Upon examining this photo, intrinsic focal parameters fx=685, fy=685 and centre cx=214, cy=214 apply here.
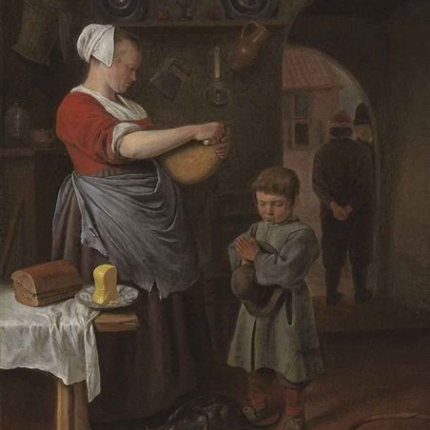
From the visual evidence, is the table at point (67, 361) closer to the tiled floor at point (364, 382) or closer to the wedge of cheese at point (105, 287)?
the wedge of cheese at point (105, 287)

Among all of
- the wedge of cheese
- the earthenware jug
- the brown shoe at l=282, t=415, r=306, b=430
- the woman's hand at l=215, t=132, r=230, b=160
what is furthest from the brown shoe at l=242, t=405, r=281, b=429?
the earthenware jug

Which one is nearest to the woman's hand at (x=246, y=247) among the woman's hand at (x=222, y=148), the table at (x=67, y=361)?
the woman's hand at (x=222, y=148)

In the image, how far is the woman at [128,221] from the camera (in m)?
2.83

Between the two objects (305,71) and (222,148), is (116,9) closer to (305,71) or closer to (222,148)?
(222,148)

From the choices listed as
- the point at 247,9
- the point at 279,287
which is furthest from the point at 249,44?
the point at 279,287

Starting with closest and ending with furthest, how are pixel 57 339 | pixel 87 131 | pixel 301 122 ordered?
1. pixel 57 339
2. pixel 87 131
3. pixel 301 122

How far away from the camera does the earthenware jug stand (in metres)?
2.85

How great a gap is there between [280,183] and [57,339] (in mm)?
1090

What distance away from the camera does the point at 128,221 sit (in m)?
2.84

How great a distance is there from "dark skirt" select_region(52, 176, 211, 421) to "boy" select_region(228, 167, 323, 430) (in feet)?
0.68

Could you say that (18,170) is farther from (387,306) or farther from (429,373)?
(429,373)

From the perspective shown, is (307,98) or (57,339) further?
(307,98)

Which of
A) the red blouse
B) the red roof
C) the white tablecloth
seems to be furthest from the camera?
the red roof

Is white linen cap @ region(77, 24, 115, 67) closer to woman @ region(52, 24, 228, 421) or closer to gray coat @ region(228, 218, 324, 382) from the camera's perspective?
woman @ region(52, 24, 228, 421)
